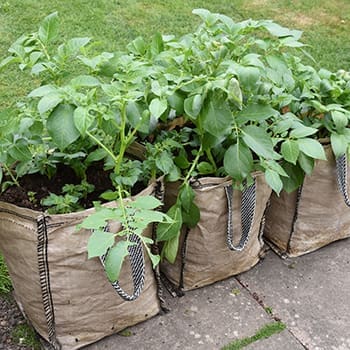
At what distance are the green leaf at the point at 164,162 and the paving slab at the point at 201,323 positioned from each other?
0.52m

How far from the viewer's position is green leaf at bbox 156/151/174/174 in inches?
66.0

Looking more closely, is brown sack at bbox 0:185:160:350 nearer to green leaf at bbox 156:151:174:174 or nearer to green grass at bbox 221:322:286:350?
green leaf at bbox 156:151:174:174

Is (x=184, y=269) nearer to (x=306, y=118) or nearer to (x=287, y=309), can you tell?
(x=287, y=309)

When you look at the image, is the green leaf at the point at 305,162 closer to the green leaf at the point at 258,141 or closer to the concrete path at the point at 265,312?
the green leaf at the point at 258,141

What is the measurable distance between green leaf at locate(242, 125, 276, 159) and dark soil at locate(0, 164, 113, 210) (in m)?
0.45

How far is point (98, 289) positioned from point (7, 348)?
0.38 m

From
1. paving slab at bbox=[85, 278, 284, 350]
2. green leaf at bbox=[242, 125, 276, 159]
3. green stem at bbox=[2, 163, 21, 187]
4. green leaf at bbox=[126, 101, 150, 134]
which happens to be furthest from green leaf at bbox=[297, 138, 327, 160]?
green stem at bbox=[2, 163, 21, 187]

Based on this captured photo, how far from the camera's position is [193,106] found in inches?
60.5

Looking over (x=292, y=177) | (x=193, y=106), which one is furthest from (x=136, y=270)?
(x=292, y=177)

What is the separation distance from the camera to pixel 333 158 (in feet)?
6.47

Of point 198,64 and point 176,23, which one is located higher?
point 198,64

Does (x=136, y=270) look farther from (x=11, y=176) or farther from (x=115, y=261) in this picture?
(x=11, y=176)

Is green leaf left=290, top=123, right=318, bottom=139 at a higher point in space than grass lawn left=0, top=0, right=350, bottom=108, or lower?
higher

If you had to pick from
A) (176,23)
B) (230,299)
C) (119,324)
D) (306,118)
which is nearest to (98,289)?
(119,324)
